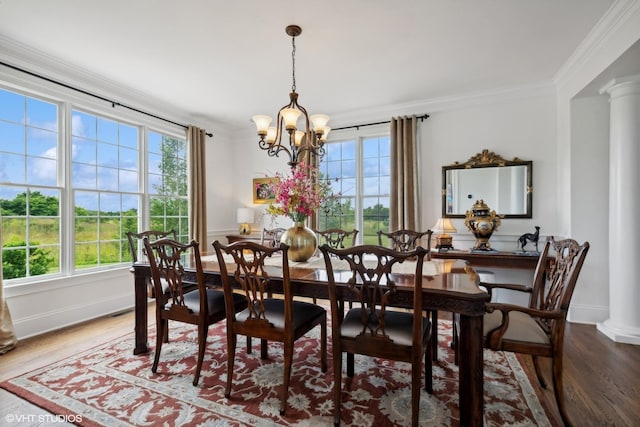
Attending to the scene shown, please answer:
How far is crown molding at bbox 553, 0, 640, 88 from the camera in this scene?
2189 mm

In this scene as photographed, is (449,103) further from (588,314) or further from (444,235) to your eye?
(588,314)

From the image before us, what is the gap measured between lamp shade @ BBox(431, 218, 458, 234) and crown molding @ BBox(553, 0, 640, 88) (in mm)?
1942

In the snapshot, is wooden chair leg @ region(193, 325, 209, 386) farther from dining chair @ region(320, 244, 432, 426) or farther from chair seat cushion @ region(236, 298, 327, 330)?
dining chair @ region(320, 244, 432, 426)

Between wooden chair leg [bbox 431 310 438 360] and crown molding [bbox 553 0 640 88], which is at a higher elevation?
crown molding [bbox 553 0 640 88]

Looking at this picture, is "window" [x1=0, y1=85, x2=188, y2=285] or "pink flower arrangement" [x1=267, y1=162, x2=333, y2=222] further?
"window" [x1=0, y1=85, x2=188, y2=285]

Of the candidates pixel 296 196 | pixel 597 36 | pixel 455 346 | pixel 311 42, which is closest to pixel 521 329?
pixel 455 346

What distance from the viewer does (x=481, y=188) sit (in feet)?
12.8

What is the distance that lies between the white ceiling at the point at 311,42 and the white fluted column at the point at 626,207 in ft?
2.26

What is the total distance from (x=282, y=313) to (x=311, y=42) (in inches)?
90.2

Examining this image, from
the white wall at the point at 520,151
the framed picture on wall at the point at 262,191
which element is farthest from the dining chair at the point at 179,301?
the framed picture on wall at the point at 262,191

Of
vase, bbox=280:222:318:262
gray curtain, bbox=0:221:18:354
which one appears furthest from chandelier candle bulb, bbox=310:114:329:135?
gray curtain, bbox=0:221:18:354

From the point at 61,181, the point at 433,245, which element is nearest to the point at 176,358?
the point at 61,181

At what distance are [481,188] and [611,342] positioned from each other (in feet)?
6.45

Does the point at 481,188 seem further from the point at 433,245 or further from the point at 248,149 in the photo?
the point at 248,149
